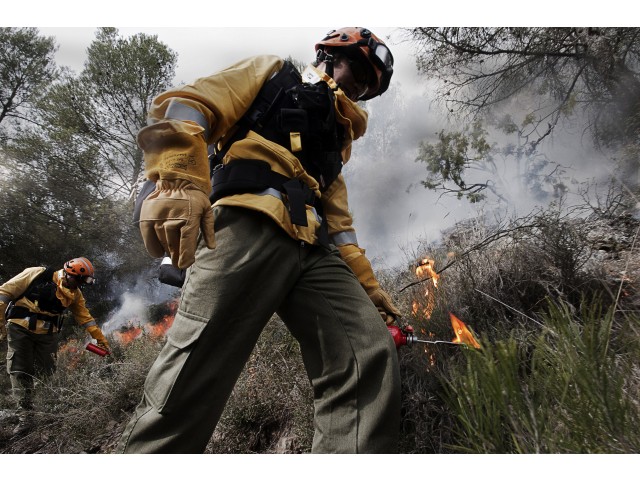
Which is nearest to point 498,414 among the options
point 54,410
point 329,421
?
point 329,421

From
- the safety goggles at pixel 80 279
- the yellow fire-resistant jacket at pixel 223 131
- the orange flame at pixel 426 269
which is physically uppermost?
the yellow fire-resistant jacket at pixel 223 131

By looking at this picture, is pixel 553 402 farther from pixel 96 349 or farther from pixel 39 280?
pixel 39 280

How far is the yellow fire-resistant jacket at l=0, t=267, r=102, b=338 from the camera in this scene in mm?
4789

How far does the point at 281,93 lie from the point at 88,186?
9832mm

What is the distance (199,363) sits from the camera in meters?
1.27

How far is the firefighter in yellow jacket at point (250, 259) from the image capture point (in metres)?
1.26

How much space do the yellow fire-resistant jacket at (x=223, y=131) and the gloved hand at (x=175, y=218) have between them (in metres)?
0.04

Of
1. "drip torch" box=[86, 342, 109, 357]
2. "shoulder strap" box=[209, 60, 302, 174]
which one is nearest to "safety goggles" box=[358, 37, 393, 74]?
"shoulder strap" box=[209, 60, 302, 174]

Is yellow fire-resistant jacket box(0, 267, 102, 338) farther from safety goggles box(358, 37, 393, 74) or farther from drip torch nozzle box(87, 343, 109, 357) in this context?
safety goggles box(358, 37, 393, 74)

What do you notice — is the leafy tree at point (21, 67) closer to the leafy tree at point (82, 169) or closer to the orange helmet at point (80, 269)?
the leafy tree at point (82, 169)

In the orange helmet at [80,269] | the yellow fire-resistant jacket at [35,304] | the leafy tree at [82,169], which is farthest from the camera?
the leafy tree at [82,169]

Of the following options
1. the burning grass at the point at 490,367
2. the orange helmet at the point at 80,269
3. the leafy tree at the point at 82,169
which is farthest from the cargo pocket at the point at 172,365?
the leafy tree at the point at 82,169

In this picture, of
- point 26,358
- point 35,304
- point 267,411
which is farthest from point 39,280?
point 267,411

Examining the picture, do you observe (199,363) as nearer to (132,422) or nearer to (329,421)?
(132,422)
